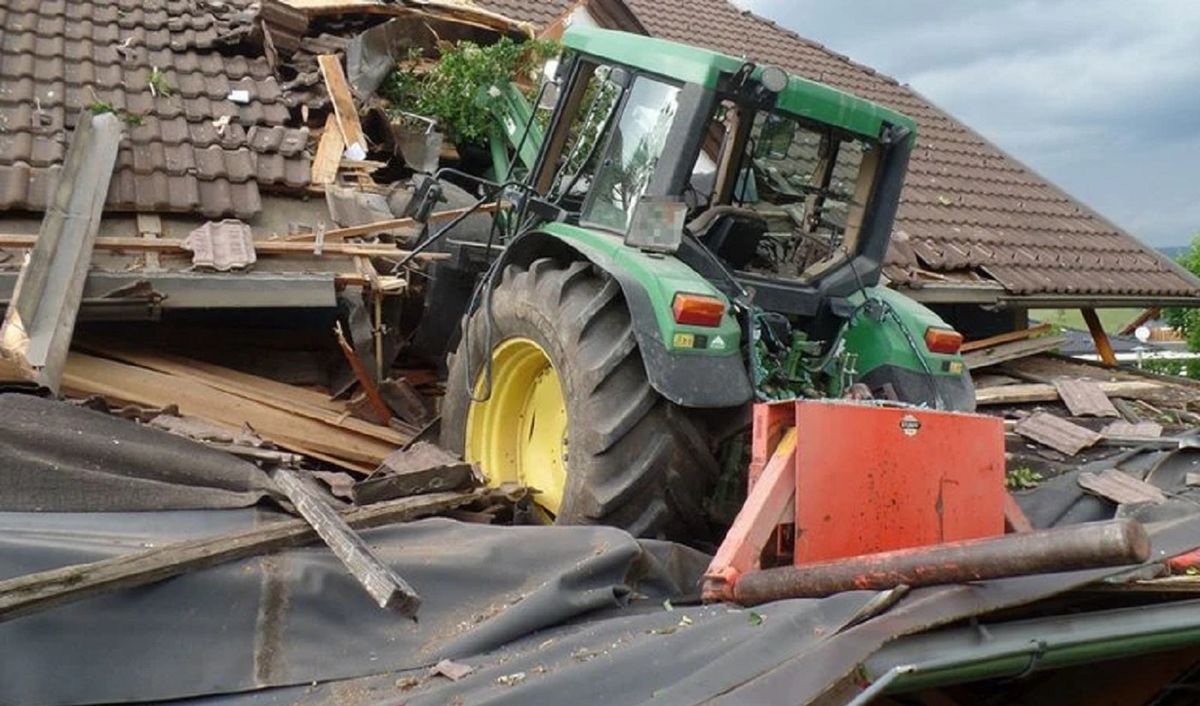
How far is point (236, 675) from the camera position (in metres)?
2.90

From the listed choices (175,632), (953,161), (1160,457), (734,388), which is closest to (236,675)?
(175,632)

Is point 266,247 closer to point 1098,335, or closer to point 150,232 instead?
point 150,232

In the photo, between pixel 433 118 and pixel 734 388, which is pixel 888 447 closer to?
pixel 734 388

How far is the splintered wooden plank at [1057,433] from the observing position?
580cm

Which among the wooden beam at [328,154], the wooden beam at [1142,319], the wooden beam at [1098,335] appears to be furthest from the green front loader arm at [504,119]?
the wooden beam at [1142,319]

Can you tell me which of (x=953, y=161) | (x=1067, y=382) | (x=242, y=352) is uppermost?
(x=953, y=161)

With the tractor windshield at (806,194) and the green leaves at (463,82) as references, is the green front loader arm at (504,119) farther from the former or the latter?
the tractor windshield at (806,194)

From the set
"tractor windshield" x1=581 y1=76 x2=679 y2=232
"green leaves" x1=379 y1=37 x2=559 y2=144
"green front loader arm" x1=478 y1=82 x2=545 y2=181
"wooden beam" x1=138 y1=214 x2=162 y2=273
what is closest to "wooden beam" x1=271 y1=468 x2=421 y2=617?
"tractor windshield" x1=581 y1=76 x2=679 y2=232

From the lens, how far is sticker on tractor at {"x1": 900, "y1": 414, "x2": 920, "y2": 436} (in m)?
3.36

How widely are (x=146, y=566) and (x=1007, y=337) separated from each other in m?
7.33

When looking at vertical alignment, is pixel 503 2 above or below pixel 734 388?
above

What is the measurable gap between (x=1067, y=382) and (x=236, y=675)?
6.23 m

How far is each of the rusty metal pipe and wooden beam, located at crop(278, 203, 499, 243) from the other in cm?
345

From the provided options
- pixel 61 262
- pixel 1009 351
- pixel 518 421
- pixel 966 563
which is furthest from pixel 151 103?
pixel 1009 351
